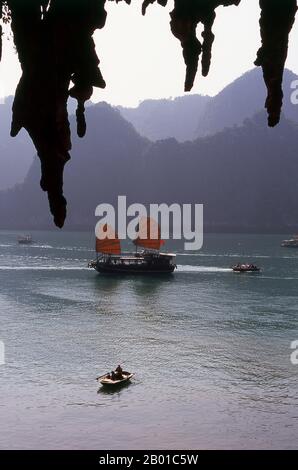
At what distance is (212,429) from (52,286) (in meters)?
63.4

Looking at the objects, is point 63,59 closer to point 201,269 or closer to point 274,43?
point 274,43

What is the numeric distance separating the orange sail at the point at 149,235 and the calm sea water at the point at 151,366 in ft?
84.5

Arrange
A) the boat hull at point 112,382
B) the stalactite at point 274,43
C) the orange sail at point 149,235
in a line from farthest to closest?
the orange sail at point 149,235 < the boat hull at point 112,382 < the stalactite at point 274,43

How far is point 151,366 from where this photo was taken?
48219 millimetres

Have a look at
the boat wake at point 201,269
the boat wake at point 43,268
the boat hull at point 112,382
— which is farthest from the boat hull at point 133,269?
the boat hull at point 112,382

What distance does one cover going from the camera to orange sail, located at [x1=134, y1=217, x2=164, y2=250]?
12031 cm

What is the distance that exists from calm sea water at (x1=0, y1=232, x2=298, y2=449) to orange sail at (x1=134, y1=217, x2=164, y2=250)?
1014 inches

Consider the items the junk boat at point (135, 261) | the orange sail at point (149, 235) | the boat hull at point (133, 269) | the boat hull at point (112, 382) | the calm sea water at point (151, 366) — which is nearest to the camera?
the calm sea water at point (151, 366)

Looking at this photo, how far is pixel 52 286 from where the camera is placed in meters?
95.5

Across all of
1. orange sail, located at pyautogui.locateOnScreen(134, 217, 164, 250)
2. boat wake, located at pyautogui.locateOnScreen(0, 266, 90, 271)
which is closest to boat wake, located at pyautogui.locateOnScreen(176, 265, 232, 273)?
orange sail, located at pyautogui.locateOnScreen(134, 217, 164, 250)

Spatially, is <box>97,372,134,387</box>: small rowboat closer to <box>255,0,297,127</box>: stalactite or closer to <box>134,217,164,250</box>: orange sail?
<box>255,0,297,127</box>: stalactite

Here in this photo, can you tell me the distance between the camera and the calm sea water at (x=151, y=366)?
36000 mm

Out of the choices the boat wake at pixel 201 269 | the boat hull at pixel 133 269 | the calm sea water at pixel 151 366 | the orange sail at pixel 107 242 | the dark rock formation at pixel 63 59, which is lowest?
the calm sea water at pixel 151 366

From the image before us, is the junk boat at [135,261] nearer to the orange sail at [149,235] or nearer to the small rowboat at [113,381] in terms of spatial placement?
the orange sail at [149,235]
